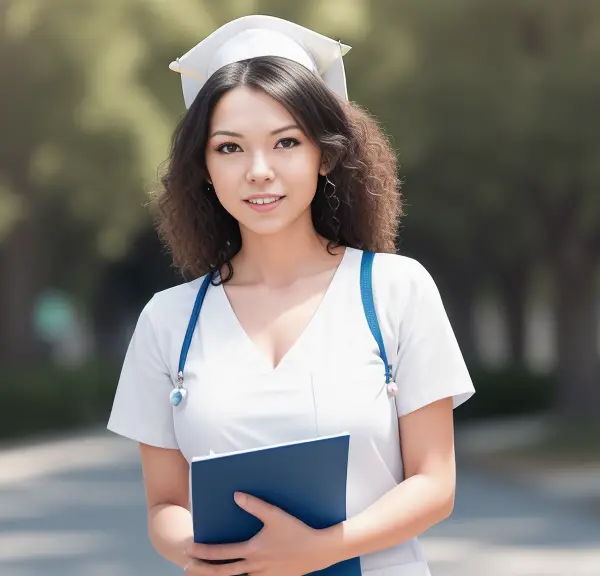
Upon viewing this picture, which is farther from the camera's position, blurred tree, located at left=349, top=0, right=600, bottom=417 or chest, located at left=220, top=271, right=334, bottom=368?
blurred tree, located at left=349, top=0, right=600, bottom=417

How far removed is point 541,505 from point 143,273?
79.8 feet

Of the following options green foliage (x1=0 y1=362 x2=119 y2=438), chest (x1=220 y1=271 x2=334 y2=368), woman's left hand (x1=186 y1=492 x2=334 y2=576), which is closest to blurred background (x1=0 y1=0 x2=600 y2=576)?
green foliage (x1=0 y1=362 x2=119 y2=438)

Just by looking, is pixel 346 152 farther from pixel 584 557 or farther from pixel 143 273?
pixel 143 273

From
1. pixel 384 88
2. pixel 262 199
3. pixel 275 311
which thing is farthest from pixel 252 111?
pixel 384 88

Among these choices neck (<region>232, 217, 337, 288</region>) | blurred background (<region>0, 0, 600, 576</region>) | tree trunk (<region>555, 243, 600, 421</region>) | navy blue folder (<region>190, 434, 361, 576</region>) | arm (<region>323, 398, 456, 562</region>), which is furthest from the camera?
tree trunk (<region>555, 243, 600, 421</region>)

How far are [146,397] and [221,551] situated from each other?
0.40 meters

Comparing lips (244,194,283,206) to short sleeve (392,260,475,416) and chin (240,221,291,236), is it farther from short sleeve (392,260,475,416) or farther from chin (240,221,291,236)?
short sleeve (392,260,475,416)

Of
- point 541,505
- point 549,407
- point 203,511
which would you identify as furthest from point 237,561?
point 549,407

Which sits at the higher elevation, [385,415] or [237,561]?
[385,415]

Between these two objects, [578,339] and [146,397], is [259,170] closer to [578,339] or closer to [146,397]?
[146,397]

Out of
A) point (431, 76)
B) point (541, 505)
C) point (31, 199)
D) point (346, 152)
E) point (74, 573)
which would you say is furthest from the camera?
point (31, 199)

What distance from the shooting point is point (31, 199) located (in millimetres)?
20375

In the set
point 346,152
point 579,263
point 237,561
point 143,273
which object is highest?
point 143,273

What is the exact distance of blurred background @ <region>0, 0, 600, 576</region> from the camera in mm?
13156
